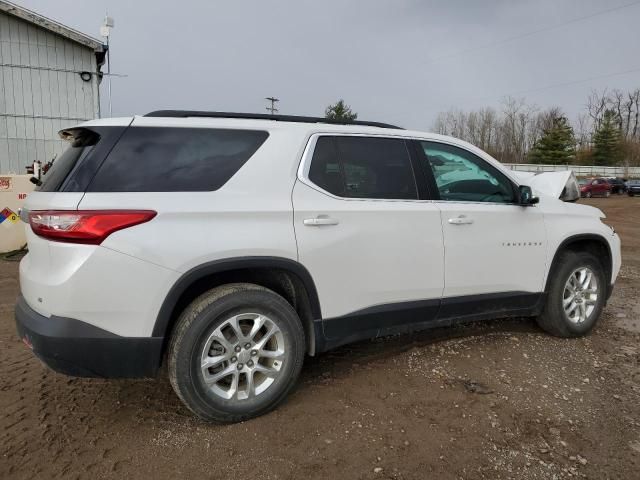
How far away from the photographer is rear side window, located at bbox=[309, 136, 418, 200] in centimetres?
310

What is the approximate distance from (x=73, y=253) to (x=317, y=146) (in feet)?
5.22

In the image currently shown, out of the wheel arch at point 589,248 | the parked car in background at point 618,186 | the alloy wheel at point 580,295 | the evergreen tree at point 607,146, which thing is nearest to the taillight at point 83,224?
the wheel arch at point 589,248

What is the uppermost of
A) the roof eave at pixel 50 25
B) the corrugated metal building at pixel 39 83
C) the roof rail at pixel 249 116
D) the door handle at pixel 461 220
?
Answer: the roof eave at pixel 50 25

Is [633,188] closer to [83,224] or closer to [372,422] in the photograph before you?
[372,422]

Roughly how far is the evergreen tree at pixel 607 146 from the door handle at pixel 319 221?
236ft

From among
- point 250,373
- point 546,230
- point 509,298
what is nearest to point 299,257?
point 250,373

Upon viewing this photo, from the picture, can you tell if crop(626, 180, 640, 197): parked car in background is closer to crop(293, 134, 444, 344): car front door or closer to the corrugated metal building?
the corrugated metal building

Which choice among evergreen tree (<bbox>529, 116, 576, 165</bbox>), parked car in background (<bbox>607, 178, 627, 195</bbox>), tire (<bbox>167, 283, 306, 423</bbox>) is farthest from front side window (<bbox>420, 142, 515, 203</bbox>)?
evergreen tree (<bbox>529, 116, 576, 165</bbox>)

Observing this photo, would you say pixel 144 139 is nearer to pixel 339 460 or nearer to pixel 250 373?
pixel 250 373

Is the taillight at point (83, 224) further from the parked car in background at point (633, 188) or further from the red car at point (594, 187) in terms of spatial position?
the parked car in background at point (633, 188)

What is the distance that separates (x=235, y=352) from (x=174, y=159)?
1.18m

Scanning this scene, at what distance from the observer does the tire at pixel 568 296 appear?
4090mm

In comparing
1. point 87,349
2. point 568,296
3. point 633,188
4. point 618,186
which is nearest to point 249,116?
point 87,349

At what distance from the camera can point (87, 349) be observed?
2443 mm
